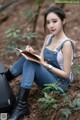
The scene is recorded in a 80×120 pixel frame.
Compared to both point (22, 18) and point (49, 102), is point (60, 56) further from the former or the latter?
point (22, 18)

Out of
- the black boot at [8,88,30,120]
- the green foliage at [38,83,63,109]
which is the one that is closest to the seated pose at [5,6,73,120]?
the black boot at [8,88,30,120]

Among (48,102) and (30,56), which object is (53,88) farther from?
(30,56)

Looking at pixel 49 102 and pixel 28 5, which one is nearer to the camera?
pixel 49 102

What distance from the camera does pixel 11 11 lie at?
834 centimetres

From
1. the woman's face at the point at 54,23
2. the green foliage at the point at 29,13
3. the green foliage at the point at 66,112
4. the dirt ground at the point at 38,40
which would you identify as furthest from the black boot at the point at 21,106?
the green foliage at the point at 29,13

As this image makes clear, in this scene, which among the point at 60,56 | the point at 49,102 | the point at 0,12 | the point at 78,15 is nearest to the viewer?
the point at 49,102

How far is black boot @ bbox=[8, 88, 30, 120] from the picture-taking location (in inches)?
165

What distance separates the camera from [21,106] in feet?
13.8

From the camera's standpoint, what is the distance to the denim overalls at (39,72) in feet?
13.6

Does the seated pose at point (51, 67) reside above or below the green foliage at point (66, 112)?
above

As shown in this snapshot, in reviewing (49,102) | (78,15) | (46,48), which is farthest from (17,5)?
(49,102)

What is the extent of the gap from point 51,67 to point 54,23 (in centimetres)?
51

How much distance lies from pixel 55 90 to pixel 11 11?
4.42 meters

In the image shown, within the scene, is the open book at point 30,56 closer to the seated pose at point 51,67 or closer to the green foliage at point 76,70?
the seated pose at point 51,67
